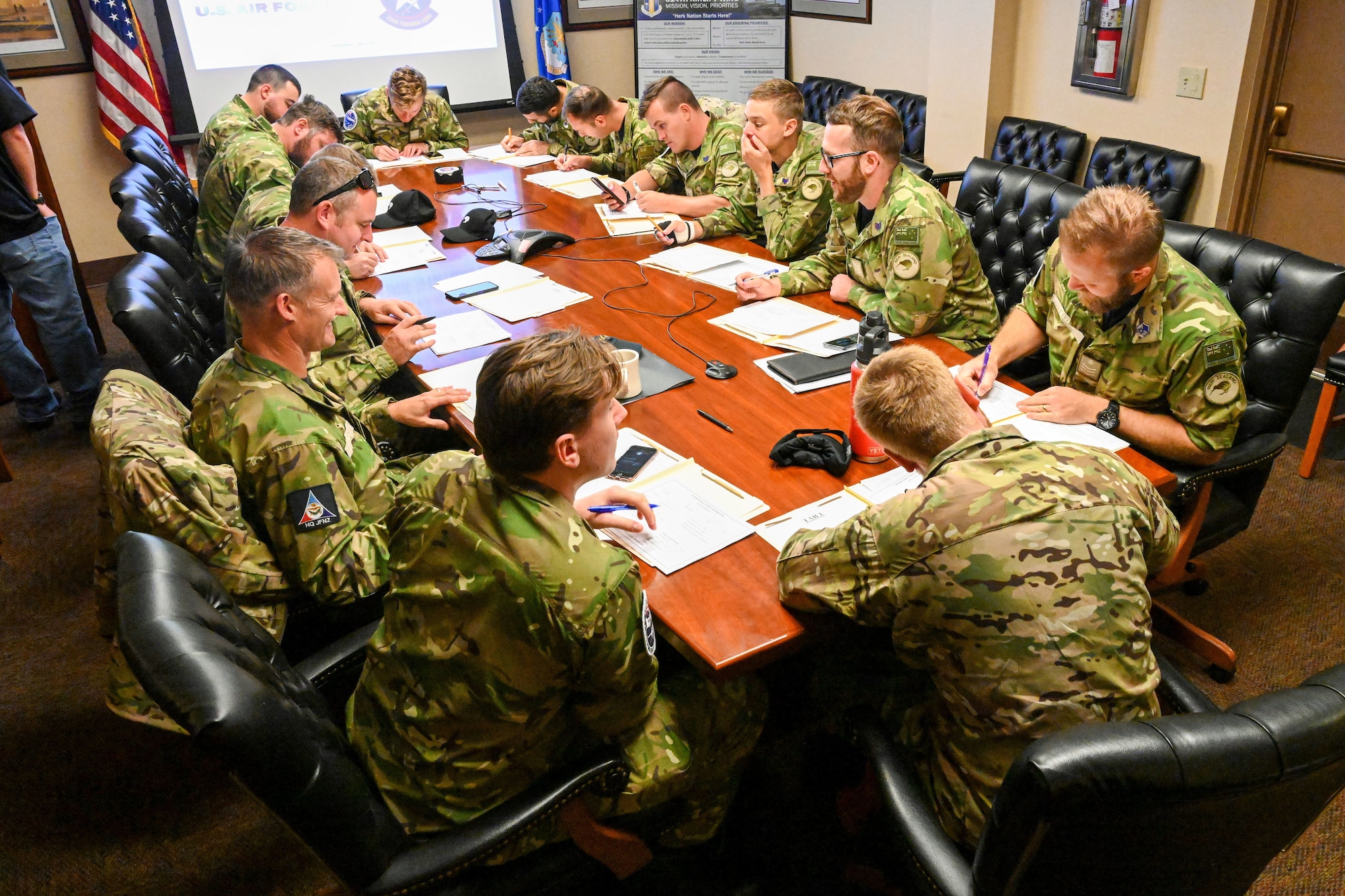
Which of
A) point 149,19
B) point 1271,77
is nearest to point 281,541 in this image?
point 1271,77

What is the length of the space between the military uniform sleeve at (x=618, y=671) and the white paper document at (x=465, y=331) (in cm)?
137

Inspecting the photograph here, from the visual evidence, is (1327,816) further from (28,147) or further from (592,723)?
(28,147)

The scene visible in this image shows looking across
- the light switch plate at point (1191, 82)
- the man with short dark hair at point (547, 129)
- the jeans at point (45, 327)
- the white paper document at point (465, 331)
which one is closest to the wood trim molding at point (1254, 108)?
the light switch plate at point (1191, 82)

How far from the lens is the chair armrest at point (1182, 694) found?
1.40 m

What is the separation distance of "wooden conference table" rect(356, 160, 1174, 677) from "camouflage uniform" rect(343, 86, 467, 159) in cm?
146

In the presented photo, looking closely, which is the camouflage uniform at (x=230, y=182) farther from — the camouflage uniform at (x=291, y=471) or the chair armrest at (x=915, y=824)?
the chair armrest at (x=915, y=824)

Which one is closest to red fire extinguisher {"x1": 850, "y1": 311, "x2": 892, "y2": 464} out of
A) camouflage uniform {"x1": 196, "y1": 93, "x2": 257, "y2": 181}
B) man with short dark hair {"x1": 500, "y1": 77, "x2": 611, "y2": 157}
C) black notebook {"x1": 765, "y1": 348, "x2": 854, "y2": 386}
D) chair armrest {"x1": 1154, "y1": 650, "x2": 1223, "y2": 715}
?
black notebook {"x1": 765, "y1": 348, "x2": 854, "y2": 386}

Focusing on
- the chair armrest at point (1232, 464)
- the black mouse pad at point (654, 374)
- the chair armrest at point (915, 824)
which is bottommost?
the chair armrest at point (915, 824)

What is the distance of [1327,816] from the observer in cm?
191

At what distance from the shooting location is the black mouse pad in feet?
7.14

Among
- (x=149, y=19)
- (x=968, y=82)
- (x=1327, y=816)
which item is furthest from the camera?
(x=149, y=19)

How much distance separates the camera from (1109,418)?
6.35ft

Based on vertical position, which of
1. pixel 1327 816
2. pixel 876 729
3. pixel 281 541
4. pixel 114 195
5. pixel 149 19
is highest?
pixel 149 19

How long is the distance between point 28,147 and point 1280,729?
14.2 ft
